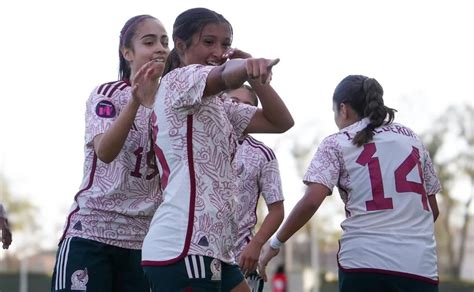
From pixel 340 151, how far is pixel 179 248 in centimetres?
204

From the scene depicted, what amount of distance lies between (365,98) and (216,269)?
7.25 feet

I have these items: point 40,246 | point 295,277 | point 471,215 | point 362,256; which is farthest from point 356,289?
point 40,246

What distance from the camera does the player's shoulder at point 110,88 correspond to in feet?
19.8

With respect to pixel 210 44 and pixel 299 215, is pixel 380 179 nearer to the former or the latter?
pixel 299 215

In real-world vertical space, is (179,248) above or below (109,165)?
below

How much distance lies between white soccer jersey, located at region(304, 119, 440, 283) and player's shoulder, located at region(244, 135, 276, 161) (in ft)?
3.23

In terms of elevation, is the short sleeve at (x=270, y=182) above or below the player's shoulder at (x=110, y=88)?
below

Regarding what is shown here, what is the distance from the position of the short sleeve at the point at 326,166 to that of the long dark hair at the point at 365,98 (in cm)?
21

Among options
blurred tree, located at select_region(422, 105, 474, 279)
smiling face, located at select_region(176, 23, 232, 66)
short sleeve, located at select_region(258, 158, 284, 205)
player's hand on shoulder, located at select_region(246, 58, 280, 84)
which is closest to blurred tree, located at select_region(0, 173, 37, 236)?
blurred tree, located at select_region(422, 105, 474, 279)

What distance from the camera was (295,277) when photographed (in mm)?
38812

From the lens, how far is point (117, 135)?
547 centimetres

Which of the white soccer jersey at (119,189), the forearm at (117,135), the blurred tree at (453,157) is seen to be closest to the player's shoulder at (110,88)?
the white soccer jersey at (119,189)

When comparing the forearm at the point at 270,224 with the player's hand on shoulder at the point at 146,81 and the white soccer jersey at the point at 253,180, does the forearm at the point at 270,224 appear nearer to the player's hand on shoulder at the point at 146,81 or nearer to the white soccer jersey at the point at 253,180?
the white soccer jersey at the point at 253,180

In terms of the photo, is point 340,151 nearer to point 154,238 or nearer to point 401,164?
point 401,164
